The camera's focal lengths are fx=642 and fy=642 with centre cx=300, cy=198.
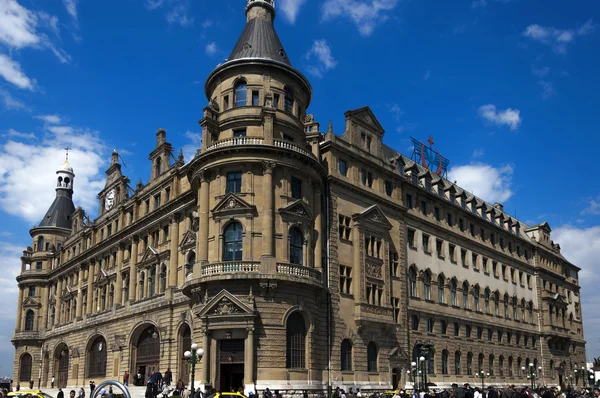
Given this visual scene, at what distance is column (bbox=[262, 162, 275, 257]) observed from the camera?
4684cm

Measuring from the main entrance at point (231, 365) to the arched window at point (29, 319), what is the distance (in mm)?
57789

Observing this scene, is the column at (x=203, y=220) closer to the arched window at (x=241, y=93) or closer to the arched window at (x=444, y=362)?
the arched window at (x=241, y=93)

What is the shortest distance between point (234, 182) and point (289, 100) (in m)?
9.17

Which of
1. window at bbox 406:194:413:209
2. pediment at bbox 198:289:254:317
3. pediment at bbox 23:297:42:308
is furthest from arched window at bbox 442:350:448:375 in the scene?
pediment at bbox 23:297:42:308

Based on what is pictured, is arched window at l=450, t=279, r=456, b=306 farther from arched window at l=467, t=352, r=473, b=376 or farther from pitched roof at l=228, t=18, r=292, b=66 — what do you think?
pitched roof at l=228, t=18, r=292, b=66

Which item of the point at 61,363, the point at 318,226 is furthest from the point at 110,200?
the point at 318,226

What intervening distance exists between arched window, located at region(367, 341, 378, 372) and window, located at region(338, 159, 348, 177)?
14.7 m

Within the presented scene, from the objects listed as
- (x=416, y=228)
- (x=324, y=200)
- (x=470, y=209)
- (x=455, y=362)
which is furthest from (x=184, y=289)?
(x=470, y=209)

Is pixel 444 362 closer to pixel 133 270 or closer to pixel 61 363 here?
pixel 133 270

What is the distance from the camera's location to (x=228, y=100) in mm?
52906

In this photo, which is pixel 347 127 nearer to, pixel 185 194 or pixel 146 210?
pixel 185 194

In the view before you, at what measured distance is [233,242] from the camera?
47.8 meters

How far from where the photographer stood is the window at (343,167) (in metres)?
55.9

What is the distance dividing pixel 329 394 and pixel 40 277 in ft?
203
